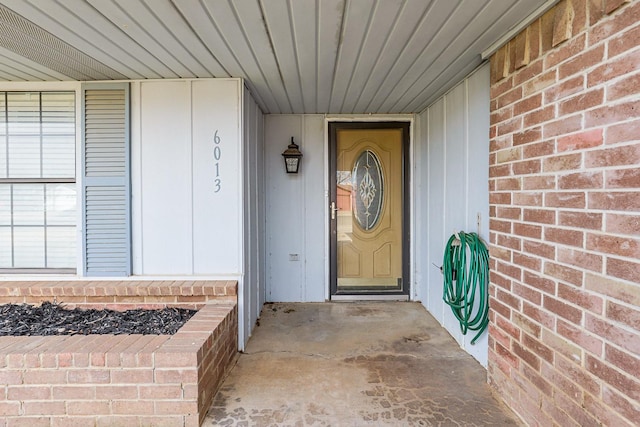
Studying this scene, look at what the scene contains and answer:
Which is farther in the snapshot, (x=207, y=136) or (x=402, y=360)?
(x=207, y=136)

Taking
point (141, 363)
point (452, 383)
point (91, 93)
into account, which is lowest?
point (452, 383)

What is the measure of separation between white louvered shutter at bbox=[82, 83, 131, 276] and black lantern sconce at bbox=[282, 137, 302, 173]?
5.75ft

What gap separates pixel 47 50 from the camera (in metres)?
2.34

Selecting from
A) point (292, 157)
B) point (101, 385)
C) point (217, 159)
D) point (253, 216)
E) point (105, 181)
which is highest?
point (292, 157)

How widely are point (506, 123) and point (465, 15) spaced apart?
2.29 ft

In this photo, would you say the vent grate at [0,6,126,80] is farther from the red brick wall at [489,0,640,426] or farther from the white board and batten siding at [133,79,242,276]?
the red brick wall at [489,0,640,426]

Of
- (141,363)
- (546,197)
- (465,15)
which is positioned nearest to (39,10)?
(141,363)

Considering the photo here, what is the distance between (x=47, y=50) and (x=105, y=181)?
1046 millimetres

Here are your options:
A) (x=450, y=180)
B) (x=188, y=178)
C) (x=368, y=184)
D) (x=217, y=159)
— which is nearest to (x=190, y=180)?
(x=188, y=178)

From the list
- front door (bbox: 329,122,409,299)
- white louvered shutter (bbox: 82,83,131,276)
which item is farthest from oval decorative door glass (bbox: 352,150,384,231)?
white louvered shutter (bbox: 82,83,131,276)

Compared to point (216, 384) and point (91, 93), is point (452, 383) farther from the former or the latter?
point (91, 93)

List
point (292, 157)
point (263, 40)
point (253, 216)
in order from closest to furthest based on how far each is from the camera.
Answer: point (263, 40) → point (253, 216) → point (292, 157)

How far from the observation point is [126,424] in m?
1.95

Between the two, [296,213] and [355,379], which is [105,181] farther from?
[355,379]
